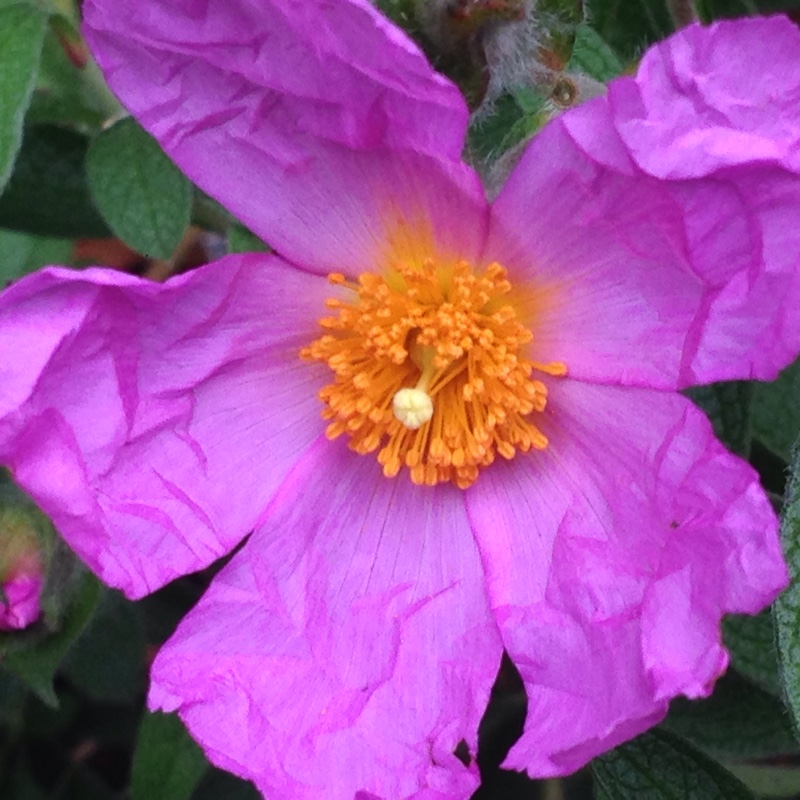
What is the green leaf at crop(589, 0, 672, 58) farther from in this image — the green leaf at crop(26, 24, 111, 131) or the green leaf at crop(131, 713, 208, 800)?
the green leaf at crop(131, 713, 208, 800)

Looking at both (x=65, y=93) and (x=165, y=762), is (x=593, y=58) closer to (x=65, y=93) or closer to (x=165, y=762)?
(x=65, y=93)

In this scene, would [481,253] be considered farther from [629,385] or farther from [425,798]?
[425,798]

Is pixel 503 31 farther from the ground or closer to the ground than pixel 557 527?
farther from the ground

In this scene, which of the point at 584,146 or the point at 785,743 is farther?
the point at 785,743

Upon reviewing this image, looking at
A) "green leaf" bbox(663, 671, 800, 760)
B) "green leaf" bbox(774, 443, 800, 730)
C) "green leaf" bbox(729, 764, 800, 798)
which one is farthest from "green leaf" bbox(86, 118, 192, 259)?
"green leaf" bbox(729, 764, 800, 798)

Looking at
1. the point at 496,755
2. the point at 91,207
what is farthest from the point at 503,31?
the point at 496,755

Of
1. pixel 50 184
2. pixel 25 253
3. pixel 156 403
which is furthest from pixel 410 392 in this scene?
pixel 25 253
